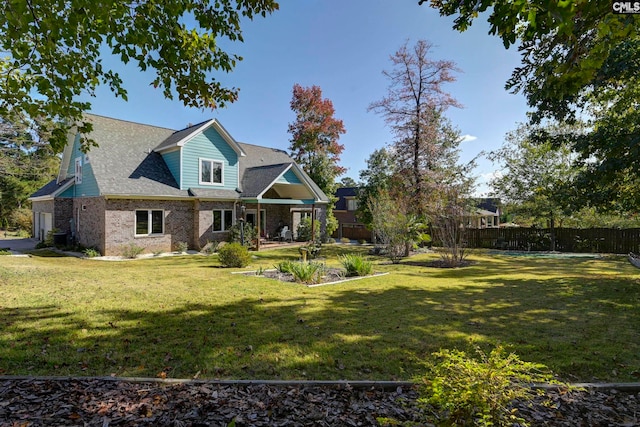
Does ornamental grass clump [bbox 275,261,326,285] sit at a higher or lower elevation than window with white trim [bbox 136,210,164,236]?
lower

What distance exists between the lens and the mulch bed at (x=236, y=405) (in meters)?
2.73

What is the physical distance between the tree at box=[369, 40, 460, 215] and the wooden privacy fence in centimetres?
483

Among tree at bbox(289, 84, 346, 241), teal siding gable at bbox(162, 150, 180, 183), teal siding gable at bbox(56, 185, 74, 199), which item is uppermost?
tree at bbox(289, 84, 346, 241)

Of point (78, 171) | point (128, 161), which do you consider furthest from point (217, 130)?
point (78, 171)

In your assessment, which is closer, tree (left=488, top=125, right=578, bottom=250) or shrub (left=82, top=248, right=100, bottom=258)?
shrub (left=82, top=248, right=100, bottom=258)

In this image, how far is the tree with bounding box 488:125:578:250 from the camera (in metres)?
23.3

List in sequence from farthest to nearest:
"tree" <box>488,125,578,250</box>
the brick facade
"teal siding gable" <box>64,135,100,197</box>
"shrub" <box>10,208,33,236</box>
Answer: "shrub" <box>10,208,33,236</box> < "tree" <box>488,125,578,250</box> < "teal siding gable" <box>64,135,100,197</box> < the brick facade

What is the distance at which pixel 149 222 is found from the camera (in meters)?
17.3

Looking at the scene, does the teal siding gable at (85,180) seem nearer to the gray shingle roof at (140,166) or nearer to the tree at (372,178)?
the gray shingle roof at (140,166)

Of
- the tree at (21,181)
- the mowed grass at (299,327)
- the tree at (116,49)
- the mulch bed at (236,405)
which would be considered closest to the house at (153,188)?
the mowed grass at (299,327)

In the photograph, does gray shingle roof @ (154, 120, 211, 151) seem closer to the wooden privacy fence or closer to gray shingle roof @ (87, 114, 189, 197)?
gray shingle roof @ (87, 114, 189, 197)

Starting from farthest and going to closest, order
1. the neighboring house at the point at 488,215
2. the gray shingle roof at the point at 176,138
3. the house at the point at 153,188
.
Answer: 1. the neighboring house at the point at 488,215
2. the gray shingle roof at the point at 176,138
3. the house at the point at 153,188

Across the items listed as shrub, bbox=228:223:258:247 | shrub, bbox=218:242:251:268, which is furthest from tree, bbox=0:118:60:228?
shrub, bbox=218:242:251:268

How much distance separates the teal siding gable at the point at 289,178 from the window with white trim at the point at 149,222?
7449mm
